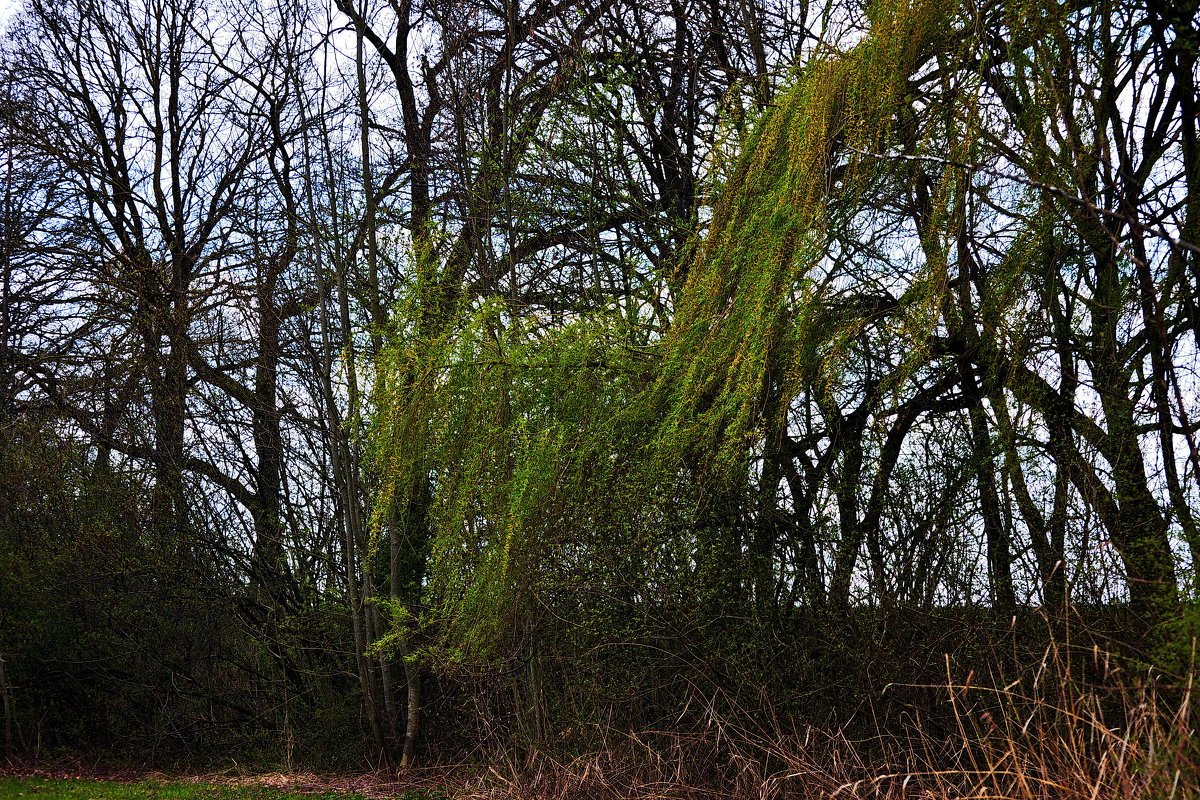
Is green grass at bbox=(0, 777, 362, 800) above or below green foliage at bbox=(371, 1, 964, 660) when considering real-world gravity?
below

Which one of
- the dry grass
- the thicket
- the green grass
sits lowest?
the green grass

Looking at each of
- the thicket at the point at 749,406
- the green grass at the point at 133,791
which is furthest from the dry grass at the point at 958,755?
→ the green grass at the point at 133,791

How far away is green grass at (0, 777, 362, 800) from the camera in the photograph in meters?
7.72

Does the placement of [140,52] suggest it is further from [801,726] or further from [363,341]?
[801,726]

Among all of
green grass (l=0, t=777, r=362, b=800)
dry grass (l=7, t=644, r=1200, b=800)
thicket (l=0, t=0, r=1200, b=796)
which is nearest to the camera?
dry grass (l=7, t=644, r=1200, b=800)

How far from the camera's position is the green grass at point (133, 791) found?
7.72 m

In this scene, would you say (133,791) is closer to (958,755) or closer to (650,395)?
(650,395)

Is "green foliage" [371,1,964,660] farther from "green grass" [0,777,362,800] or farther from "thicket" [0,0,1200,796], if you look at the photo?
"green grass" [0,777,362,800]

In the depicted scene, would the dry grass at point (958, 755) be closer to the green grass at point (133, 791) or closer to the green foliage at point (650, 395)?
the green foliage at point (650, 395)

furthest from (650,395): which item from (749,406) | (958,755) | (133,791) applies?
(133,791)

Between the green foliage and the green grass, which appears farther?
the green grass

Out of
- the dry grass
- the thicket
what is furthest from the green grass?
the dry grass

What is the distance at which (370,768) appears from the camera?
880 centimetres

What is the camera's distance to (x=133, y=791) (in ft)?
27.1
